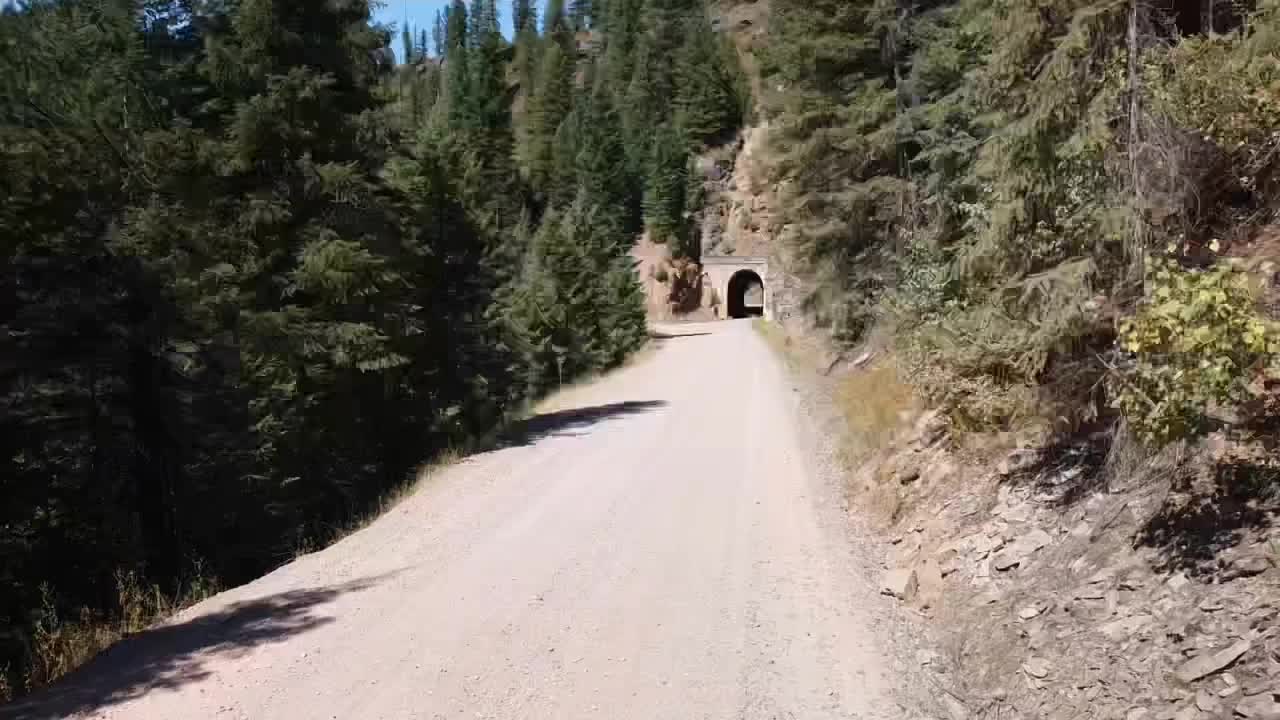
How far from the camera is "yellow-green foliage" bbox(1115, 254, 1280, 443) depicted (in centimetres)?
397

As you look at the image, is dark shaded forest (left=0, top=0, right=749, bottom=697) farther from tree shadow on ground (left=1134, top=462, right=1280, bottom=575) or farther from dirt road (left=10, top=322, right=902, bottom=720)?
tree shadow on ground (left=1134, top=462, right=1280, bottom=575)

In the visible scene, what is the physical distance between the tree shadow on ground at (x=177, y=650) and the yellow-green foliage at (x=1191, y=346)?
5817mm

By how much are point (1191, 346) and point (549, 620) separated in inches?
181

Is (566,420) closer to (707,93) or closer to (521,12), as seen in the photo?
(707,93)

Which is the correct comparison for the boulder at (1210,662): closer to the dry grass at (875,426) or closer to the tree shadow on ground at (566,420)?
the dry grass at (875,426)

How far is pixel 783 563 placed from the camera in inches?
311

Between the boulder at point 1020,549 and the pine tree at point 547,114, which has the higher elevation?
the pine tree at point 547,114

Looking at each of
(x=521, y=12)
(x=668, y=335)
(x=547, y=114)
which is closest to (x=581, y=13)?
(x=521, y=12)

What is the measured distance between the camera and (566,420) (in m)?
17.8

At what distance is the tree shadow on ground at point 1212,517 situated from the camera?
4566 millimetres

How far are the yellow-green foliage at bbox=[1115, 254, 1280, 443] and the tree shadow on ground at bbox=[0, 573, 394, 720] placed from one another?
229 inches


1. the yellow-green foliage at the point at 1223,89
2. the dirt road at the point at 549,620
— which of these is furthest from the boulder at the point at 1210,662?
the yellow-green foliage at the point at 1223,89

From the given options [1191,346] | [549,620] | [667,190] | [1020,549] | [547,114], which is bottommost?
[549,620]

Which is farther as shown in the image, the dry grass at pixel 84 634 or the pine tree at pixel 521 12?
the pine tree at pixel 521 12
